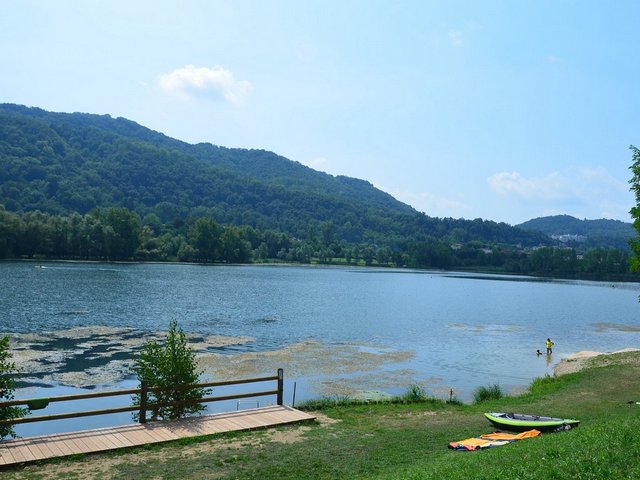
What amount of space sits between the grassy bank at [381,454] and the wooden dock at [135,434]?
0.48m

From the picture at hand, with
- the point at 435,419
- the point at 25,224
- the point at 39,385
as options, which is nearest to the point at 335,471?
the point at 435,419

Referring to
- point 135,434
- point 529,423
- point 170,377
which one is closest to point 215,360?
point 170,377

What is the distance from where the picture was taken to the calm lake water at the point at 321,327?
37938 millimetres

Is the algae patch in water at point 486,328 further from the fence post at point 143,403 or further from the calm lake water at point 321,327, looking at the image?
the fence post at point 143,403

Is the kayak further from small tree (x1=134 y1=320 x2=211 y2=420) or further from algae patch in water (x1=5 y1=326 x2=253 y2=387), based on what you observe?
algae patch in water (x1=5 y1=326 x2=253 y2=387)

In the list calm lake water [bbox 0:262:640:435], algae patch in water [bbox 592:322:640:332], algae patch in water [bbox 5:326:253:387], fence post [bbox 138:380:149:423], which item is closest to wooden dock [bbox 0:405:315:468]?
fence post [bbox 138:380:149:423]

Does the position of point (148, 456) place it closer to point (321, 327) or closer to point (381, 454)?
point (381, 454)

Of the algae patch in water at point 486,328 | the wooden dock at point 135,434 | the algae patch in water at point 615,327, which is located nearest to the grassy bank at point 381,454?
the wooden dock at point 135,434

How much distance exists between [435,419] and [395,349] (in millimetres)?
30447

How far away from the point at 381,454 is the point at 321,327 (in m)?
47.8

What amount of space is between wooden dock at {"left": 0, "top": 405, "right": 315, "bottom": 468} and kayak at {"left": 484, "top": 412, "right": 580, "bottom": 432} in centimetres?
676

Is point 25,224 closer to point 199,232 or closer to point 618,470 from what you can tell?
point 199,232

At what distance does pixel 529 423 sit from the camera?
61.6ft

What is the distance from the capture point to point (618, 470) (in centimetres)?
1071
